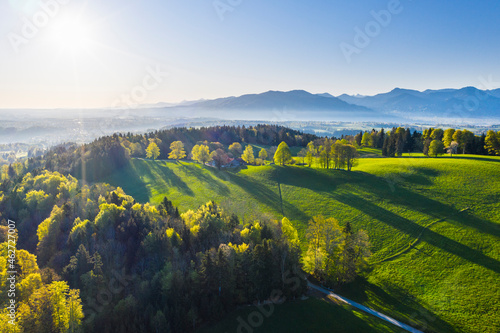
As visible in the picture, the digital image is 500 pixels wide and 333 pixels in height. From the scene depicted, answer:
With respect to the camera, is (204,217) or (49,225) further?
(49,225)

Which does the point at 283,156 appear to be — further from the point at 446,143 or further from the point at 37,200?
the point at 37,200

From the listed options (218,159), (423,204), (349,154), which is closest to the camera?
(423,204)

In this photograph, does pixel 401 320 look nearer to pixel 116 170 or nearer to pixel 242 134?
pixel 116 170

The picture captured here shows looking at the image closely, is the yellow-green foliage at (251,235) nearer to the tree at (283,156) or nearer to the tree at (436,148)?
the tree at (283,156)

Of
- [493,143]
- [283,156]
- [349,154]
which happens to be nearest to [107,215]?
[283,156]

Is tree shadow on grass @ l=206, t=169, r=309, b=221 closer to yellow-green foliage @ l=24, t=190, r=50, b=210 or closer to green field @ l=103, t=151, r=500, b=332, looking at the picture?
green field @ l=103, t=151, r=500, b=332
